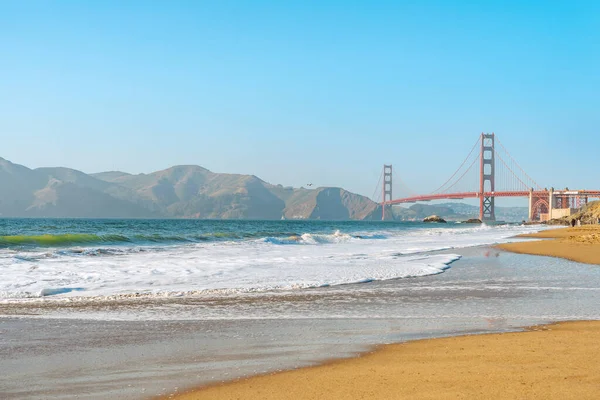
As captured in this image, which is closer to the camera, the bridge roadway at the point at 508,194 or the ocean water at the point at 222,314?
the ocean water at the point at 222,314

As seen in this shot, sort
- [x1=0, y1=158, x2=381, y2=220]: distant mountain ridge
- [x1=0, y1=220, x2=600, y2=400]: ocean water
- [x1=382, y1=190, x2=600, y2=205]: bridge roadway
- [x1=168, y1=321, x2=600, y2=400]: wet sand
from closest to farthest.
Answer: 1. [x1=168, y1=321, x2=600, y2=400]: wet sand
2. [x1=0, y1=220, x2=600, y2=400]: ocean water
3. [x1=382, y1=190, x2=600, y2=205]: bridge roadway
4. [x1=0, y1=158, x2=381, y2=220]: distant mountain ridge

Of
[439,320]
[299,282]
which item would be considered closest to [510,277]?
[299,282]

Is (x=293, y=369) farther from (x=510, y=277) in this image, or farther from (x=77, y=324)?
(x=510, y=277)

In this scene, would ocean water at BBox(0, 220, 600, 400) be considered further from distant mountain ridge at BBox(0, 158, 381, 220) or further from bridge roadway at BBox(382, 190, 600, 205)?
distant mountain ridge at BBox(0, 158, 381, 220)

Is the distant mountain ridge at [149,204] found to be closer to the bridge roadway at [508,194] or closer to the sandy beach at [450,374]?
the bridge roadway at [508,194]

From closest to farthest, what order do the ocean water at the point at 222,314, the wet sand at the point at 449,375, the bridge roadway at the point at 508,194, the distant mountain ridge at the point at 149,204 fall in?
the wet sand at the point at 449,375
the ocean water at the point at 222,314
the bridge roadway at the point at 508,194
the distant mountain ridge at the point at 149,204

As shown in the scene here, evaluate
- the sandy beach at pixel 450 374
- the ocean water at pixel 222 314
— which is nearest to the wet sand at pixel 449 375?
the sandy beach at pixel 450 374

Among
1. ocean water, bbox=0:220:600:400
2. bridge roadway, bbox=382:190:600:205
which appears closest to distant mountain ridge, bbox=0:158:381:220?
bridge roadway, bbox=382:190:600:205

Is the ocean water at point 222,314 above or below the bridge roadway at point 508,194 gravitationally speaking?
below

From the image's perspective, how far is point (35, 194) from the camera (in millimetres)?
165750

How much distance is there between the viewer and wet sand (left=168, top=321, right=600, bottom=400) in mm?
3846

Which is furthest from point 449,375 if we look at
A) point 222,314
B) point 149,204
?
point 149,204

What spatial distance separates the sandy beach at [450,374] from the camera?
3850 mm

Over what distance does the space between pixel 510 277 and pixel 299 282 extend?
14.7ft
